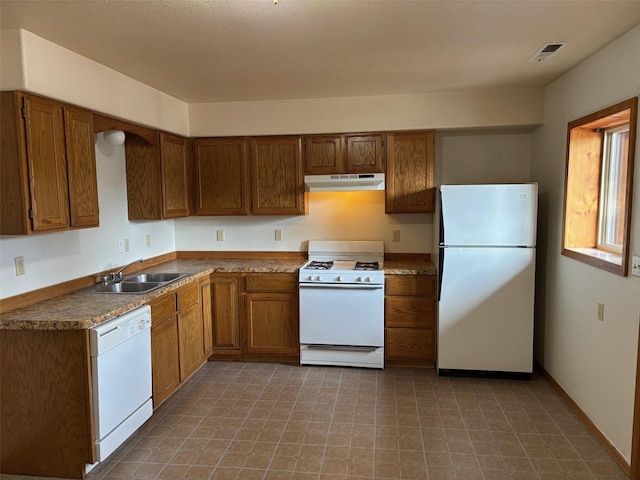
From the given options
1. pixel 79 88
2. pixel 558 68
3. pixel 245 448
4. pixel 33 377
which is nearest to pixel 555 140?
pixel 558 68

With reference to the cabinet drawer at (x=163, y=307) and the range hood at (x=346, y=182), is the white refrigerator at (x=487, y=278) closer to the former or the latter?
the range hood at (x=346, y=182)

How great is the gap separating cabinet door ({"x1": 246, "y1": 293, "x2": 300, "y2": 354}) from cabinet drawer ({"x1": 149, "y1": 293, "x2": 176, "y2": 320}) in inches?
34.0

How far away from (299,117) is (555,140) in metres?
2.15

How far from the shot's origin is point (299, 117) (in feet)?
13.0

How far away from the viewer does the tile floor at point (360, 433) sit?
7.82 feet

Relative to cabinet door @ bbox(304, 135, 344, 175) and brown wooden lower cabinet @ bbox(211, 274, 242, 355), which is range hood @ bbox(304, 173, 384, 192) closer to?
cabinet door @ bbox(304, 135, 344, 175)

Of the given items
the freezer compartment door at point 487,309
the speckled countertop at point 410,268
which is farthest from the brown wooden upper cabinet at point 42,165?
the freezer compartment door at point 487,309

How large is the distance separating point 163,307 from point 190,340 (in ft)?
1.84

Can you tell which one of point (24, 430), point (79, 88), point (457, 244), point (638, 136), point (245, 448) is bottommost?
point (245, 448)

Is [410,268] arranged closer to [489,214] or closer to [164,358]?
[489,214]

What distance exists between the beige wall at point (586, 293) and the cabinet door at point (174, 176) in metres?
3.16

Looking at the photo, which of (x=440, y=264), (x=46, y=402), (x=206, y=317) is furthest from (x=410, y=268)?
(x=46, y=402)

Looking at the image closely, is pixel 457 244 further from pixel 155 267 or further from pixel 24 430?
pixel 24 430

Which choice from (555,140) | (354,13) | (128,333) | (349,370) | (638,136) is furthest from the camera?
(349,370)
